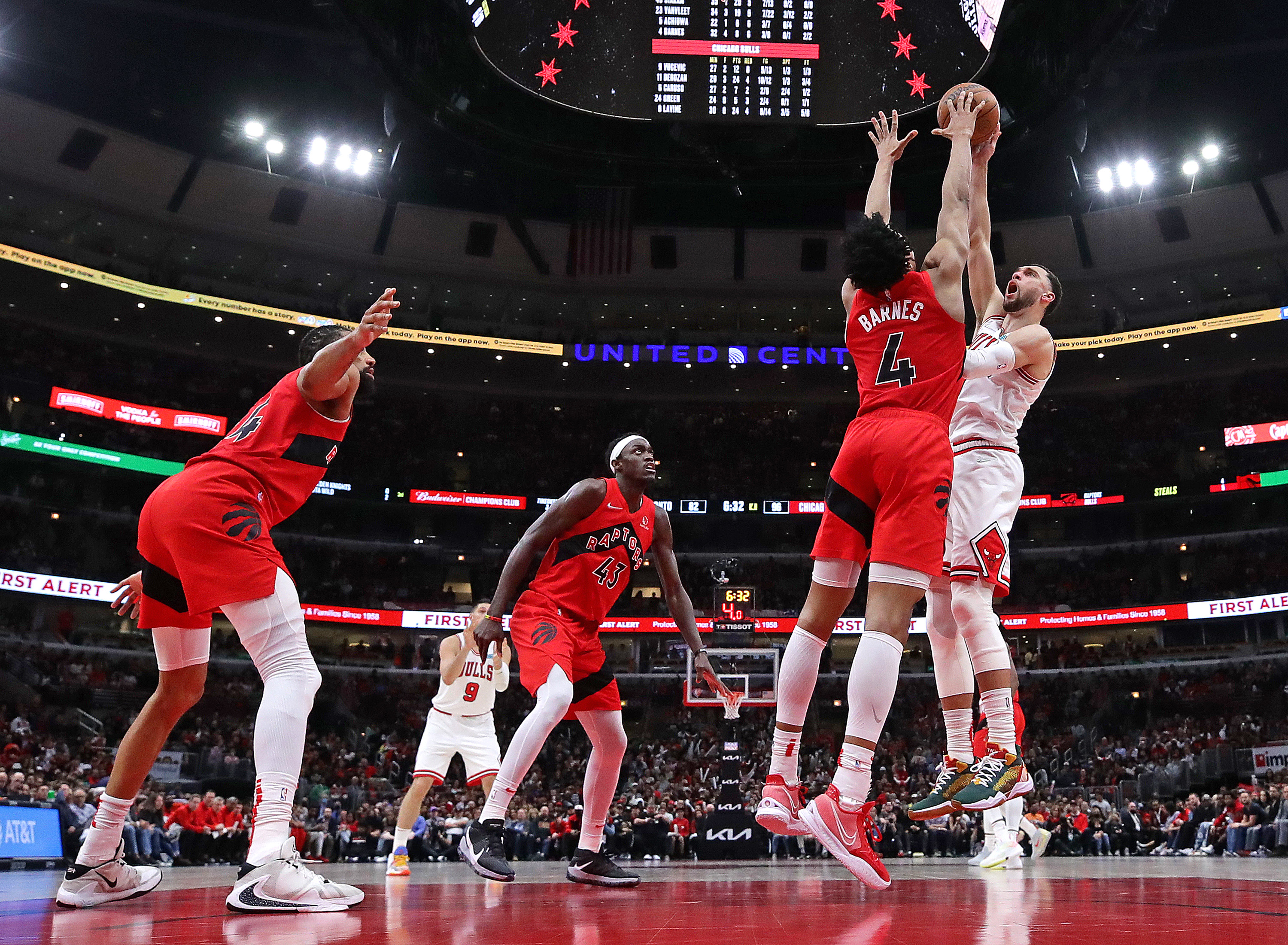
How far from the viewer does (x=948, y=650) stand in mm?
5098

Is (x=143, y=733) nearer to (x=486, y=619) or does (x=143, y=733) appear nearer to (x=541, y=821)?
(x=486, y=619)

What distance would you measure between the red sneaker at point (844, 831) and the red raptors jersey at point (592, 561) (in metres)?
1.99

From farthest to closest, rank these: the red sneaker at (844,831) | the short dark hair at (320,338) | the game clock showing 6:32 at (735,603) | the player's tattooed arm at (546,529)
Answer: the game clock showing 6:32 at (735,603)
the player's tattooed arm at (546,529)
the short dark hair at (320,338)
the red sneaker at (844,831)

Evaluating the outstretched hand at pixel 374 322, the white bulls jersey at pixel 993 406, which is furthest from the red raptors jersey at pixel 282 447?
the white bulls jersey at pixel 993 406

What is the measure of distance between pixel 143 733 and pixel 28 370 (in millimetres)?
28537

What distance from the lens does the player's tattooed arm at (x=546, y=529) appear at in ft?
17.6

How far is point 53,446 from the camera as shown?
27.8 metres

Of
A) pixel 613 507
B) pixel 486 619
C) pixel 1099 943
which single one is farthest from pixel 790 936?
pixel 613 507

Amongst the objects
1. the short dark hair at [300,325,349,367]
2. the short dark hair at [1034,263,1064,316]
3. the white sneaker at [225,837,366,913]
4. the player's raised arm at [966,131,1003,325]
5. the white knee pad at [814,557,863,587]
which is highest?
the player's raised arm at [966,131,1003,325]

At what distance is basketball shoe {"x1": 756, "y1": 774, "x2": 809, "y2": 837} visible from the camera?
4086 mm

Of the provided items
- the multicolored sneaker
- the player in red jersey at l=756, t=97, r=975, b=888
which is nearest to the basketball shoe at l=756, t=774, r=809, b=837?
the player in red jersey at l=756, t=97, r=975, b=888

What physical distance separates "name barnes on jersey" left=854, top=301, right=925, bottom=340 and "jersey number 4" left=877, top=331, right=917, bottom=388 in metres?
0.08

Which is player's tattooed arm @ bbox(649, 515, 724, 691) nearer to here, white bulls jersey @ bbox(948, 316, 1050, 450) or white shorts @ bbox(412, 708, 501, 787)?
white bulls jersey @ bbox(948, 316, 1050, 450)

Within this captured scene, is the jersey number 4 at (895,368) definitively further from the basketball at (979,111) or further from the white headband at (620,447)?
the white headband at (620,447)
